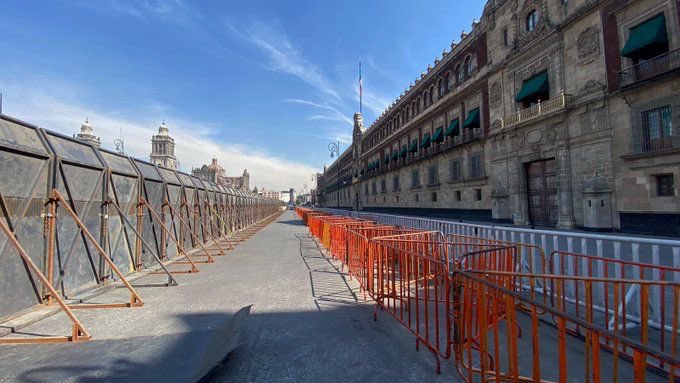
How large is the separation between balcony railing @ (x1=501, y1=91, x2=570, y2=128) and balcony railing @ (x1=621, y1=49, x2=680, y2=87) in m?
2.88

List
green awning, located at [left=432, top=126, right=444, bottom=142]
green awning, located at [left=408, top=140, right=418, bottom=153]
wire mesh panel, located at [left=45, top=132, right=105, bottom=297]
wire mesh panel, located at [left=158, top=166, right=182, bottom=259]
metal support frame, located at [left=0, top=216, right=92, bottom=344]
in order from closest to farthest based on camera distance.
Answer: metal support frame, located at [left=0, top=216, right=92, bottom=344] < wire mesh panel, located at [left=45, top=132, right=105, bottom=297] < wire mesh panel, located at [left=158, top=166, right=182, bottom=259] < green awning, located at [left=432, top=126, right=444, bottom=142] < green awning, located at [left=408, top=140, right=418, bottom=153]

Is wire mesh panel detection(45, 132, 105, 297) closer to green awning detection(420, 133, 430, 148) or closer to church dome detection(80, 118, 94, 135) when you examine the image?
green awning detection(420, 133, 430, 148)

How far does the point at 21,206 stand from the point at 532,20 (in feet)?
87.2

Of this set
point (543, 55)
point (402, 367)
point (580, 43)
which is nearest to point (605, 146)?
point (580, 43)

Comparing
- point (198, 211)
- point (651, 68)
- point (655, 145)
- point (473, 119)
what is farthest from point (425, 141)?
point (198, 211)

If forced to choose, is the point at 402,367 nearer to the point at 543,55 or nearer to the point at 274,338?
the point at 274,338

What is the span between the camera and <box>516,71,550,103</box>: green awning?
741 inches

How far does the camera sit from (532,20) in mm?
20328

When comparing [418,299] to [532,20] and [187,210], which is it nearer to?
[187,210]

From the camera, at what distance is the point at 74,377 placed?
317cm

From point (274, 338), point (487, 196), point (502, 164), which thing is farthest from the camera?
point (487, 196)

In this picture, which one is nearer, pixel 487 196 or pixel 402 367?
pixel 402 367

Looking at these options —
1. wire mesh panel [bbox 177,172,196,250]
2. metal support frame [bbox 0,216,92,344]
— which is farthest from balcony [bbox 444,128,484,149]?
metal support frame [bbox 0,216,92,344]

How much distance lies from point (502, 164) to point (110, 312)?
77.5 feet
